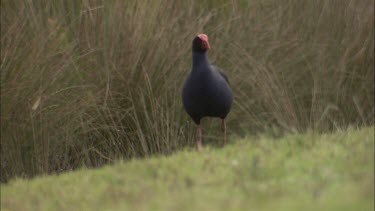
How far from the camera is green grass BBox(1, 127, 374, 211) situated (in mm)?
4594

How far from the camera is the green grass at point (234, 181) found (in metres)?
4.59

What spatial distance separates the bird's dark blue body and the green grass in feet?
2.49

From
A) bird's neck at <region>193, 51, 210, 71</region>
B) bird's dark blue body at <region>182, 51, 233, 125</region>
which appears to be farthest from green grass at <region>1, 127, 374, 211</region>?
bird's neck at <region>193, 51, 210, 71</region>

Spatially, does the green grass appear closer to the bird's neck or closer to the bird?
the bird

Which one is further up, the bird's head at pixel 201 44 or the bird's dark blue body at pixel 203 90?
the bird's head at pixel 201 44

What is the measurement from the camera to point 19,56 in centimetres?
771

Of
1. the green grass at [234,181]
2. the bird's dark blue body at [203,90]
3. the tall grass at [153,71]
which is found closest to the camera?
the green grass at [234,181]

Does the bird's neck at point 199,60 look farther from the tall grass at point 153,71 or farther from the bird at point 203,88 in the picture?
the tall grass at point 153,71

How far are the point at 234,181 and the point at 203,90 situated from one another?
8.38 ft

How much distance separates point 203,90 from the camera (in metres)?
7.74

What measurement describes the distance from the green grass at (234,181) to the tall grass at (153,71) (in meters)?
1.11

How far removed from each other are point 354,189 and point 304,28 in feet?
15.6

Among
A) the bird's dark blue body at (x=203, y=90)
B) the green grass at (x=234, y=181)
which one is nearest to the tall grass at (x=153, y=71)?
the bird's dark blue body at (x=203, y=90)

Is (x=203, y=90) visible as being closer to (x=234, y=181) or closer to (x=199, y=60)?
(x=199, y=60)
